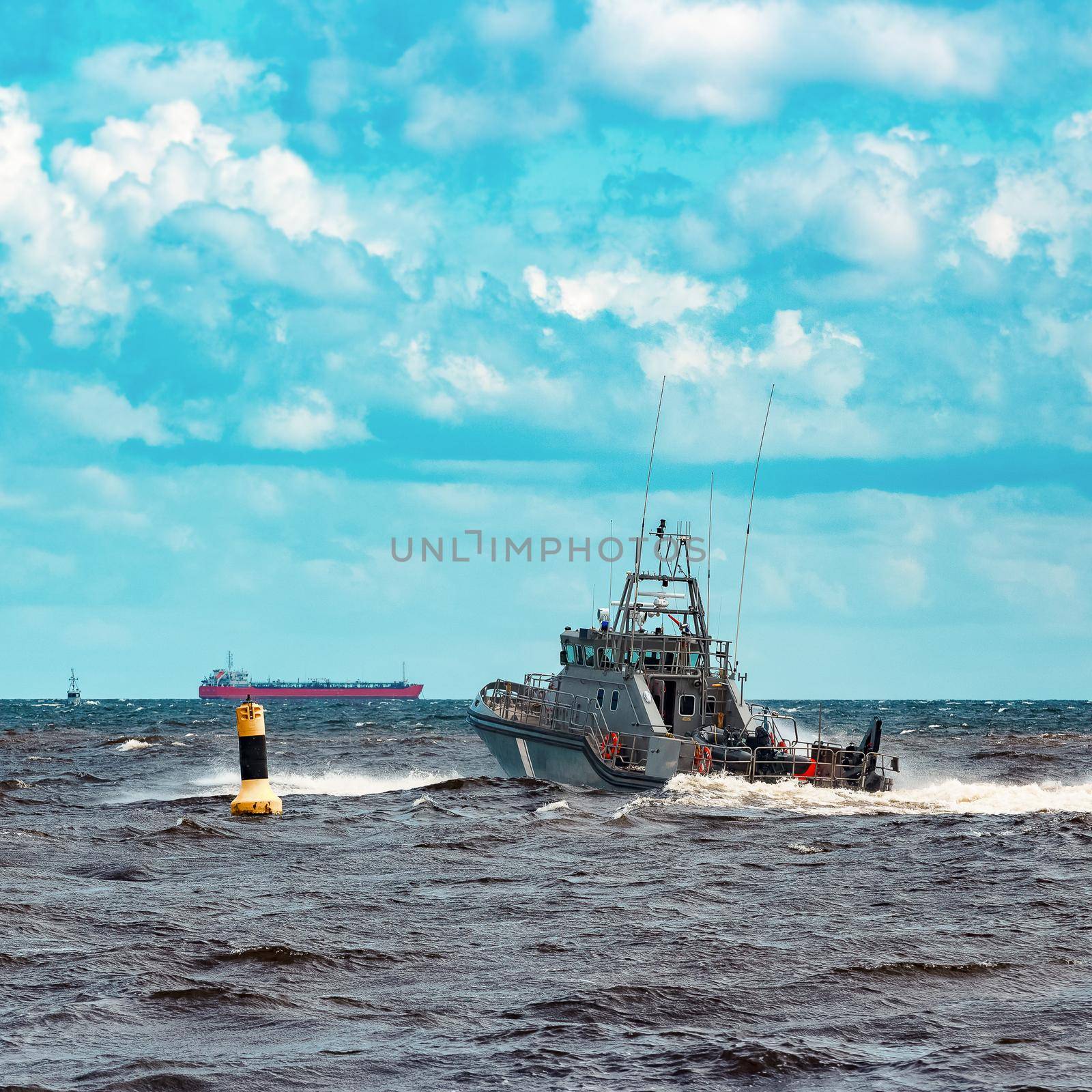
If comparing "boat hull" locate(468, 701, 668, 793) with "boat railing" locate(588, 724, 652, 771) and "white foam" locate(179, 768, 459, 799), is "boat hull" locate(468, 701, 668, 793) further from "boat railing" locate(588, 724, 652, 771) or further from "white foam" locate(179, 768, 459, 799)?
"white foam" locate(179, 768, 459, 799)

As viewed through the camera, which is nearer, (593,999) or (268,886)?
(593,999)

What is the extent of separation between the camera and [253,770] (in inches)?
878

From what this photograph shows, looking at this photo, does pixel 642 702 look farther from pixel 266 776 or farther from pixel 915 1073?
pixel 915 1073

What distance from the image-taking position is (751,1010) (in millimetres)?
9211

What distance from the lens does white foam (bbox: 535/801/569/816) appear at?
22625 millimetres

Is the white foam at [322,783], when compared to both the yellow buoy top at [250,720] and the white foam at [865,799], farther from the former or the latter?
the white foam at [865,799]

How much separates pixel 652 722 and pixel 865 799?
4.59 metres

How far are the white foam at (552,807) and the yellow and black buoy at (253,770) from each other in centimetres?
455

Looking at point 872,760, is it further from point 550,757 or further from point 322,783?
point 322,783

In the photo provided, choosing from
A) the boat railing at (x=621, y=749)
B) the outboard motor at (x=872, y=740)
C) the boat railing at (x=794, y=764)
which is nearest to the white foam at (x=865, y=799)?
the boat railing at (x=794, y=764)

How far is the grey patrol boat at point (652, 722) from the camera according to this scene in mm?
26141

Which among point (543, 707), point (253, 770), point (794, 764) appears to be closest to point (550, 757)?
point (543, 707)

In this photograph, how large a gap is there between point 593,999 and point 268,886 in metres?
6.35

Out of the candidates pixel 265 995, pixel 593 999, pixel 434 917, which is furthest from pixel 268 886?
pixel 593 999
